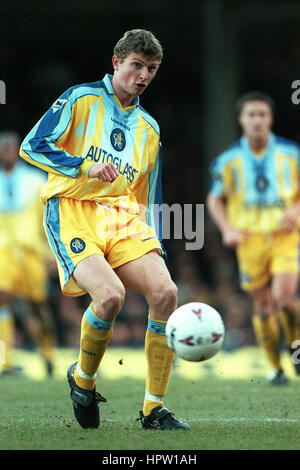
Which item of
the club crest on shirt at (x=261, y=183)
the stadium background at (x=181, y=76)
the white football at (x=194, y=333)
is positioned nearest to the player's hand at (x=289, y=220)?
the club crest on shirt at (x=261, y=183)

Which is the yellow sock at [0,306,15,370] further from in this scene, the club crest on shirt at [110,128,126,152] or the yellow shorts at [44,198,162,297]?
the club crest on shirt at [110,128,126,152]

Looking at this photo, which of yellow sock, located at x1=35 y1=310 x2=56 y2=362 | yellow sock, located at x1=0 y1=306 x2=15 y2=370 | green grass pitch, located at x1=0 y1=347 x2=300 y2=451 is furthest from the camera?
yellow sock, located at x1=35 y1=310 x2=56 y2=362

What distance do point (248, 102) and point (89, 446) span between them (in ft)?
16.4

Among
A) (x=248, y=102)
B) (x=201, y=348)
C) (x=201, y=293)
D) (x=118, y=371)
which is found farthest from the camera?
(x=201, y=293)

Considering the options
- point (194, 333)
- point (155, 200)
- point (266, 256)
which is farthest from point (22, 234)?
point (194, 333)

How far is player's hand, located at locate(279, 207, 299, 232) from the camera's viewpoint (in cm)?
830

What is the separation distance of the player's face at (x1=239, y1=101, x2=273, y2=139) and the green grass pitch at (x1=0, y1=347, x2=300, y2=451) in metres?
2.46

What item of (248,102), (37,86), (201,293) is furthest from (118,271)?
(37,86)

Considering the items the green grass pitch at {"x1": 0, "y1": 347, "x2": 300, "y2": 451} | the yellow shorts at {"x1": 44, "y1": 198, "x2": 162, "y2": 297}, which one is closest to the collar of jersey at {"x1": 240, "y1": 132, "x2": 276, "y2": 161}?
the green grass pitch at {"x1": 0, "y1": 347, "x2": 300, "y2": 451}

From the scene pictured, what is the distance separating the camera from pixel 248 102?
28.6ft

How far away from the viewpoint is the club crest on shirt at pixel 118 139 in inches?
216

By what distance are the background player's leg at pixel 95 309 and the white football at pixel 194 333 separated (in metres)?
0.36

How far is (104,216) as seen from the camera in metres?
5.38

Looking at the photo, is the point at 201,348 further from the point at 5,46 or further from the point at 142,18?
the point at 5,46
